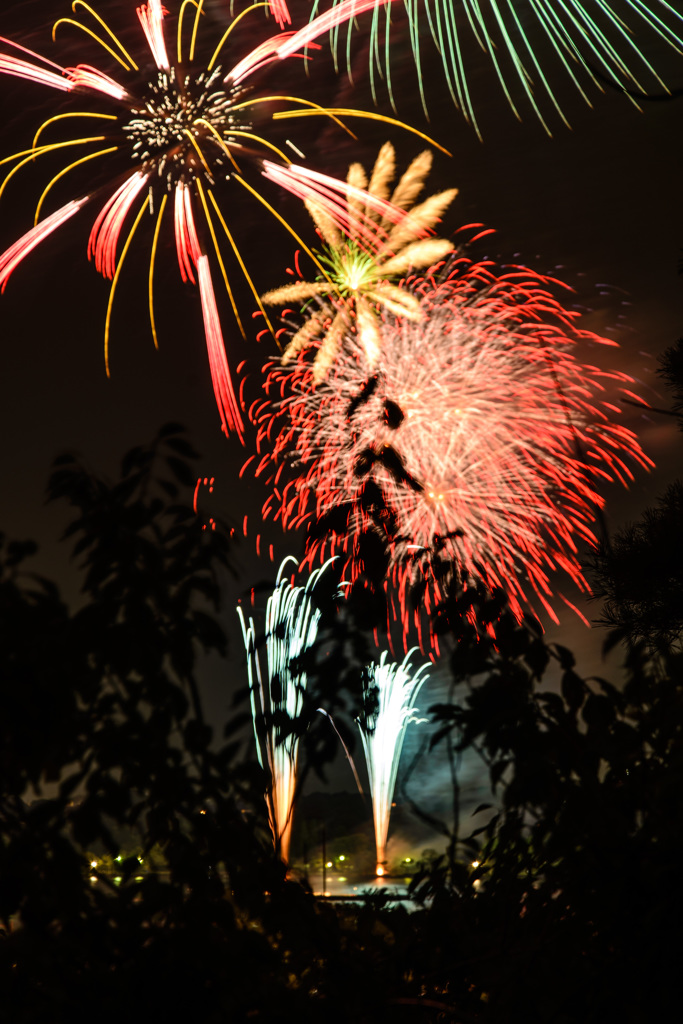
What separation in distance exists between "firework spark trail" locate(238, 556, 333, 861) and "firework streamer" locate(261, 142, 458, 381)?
624cm

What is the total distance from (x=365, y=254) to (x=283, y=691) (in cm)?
681

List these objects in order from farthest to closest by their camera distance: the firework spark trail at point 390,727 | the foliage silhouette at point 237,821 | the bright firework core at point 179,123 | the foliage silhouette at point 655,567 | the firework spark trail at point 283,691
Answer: the firework spark trail at point 390,727
the bright firework core at point 179,123
the foliage silhouette at point 655,567
the firework spark trail at point 283,691
the foliage silhouette at point 237,821

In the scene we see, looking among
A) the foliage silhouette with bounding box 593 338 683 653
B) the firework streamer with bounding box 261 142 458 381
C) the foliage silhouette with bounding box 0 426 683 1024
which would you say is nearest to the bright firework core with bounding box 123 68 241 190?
the firework streamer with bounding box 261 142 458 381

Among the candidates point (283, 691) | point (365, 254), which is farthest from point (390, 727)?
point (283, 691)

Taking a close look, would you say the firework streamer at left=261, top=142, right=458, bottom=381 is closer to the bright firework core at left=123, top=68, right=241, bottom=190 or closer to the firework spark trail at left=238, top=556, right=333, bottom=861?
the bright firework core at left=123, top=68, right=241, bottom=190

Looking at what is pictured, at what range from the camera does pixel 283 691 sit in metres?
2.15

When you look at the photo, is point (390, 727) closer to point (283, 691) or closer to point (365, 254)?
point (365, 254)

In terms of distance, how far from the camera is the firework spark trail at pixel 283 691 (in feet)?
6.78

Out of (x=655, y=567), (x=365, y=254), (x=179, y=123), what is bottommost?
(x=655, y=567)

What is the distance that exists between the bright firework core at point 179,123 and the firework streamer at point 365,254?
1.20 meters

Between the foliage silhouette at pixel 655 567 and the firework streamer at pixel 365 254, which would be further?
the firework streamer at pixel 365 254

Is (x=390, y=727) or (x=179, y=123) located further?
(x=390, y=727)

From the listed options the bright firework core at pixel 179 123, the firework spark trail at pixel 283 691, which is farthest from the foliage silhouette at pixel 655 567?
the bright firework core at pixel 179 123

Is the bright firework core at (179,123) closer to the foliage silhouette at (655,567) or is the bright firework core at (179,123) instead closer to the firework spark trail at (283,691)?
the foliage silhouette at (655,567)
